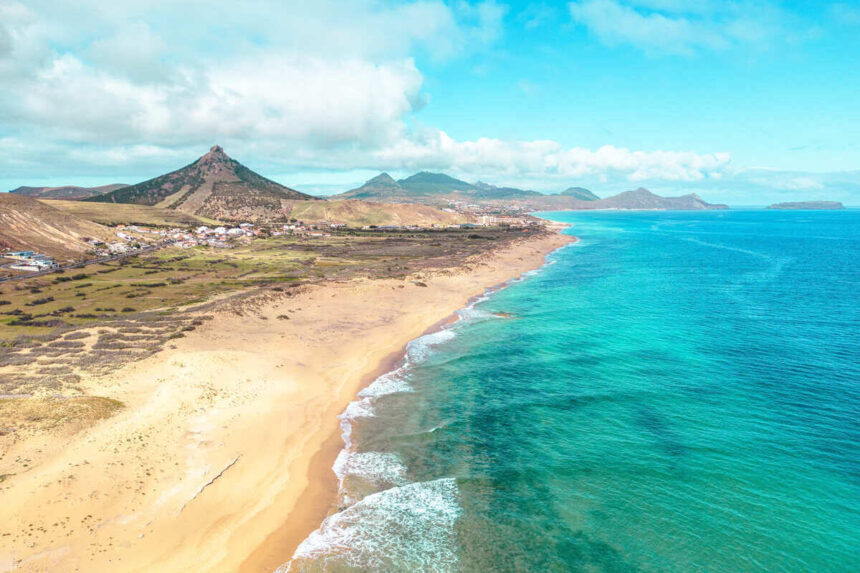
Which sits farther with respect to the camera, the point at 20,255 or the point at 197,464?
the point at 20,255

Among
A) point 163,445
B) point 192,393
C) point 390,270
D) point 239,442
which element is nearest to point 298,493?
point 239,442

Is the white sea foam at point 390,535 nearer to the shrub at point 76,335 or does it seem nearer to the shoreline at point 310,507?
the shoreline at point 310,507

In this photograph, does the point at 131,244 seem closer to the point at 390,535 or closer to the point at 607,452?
the point at 390,535

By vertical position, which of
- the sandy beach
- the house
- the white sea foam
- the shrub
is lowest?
the white sea foam

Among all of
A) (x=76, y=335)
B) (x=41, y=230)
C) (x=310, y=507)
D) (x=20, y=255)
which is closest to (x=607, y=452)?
(x=310, y=507)

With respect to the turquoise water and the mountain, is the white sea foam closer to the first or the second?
the turquoise water

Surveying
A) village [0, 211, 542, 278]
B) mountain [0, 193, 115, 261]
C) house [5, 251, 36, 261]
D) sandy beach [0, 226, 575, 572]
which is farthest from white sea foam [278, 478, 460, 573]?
mountain [0, 193, 115, 261]
